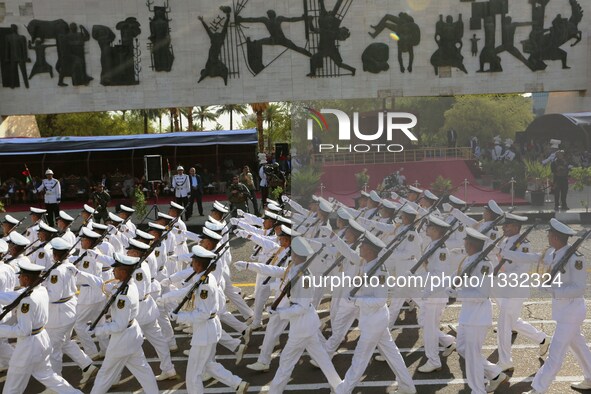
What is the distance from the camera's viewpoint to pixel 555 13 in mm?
31109

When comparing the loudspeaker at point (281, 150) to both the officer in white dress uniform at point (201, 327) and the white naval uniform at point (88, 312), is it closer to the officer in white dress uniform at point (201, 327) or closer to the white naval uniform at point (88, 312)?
the white naval uniform at point (88, 312)

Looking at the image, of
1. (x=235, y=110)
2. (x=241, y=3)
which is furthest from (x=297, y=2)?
(x=235, y=110)

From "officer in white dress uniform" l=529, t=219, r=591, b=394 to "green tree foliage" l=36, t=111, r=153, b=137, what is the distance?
37.7 metres

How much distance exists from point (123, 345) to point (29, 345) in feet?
3.20

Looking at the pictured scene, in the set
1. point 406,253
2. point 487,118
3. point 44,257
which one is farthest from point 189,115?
point 406,253

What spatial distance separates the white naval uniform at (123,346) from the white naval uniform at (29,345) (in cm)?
54

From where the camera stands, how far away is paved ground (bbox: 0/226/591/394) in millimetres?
8062

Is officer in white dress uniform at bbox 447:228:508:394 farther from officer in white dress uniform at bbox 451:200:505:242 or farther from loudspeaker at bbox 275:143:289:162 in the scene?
loudspeaker at bbox 275:143:289:162

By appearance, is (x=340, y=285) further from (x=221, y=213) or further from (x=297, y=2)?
(x=297, y=2)

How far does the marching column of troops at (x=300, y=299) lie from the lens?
7.32 m

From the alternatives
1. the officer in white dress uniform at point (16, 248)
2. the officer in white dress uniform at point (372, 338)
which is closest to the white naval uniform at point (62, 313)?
the officer in white dress uniform at point (16, 248)

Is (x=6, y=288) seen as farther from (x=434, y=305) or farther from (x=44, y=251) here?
(x=434, y=305)

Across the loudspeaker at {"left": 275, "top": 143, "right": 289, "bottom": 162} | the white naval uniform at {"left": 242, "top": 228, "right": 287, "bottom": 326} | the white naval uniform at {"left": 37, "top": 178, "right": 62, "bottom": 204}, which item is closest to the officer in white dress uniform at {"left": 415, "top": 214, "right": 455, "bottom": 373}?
the white naval uniform at {"left": 242, "top": 228, "right": 287, "bottom": 326}

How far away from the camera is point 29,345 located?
714 cm
